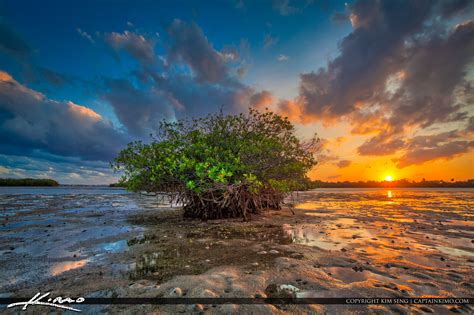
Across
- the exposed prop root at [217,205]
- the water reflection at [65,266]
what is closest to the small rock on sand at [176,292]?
the water reflection at [65,266]

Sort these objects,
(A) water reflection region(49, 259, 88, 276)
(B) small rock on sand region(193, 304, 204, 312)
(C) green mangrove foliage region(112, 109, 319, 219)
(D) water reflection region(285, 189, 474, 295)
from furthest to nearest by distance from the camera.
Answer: (C) green mangrove foliage region(112, 109, 319, 219) → (A) water reflection region(49, 259, 88, 276) → (D) water reflection region(285, 189, 474, 295) → (B) small rock on sand region(193, 304, 204, 312)

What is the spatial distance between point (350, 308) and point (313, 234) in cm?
613

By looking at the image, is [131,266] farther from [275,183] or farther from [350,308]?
[275,183]

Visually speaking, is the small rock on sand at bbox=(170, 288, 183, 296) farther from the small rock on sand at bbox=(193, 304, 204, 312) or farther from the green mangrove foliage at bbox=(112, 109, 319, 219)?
the green mangrove foliage at bbox=(112, 109, 319, 219)

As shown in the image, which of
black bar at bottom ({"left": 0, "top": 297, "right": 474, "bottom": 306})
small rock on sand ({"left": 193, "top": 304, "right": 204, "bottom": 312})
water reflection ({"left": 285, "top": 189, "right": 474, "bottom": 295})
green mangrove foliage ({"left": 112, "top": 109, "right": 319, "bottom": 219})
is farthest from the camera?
green mangrove foliage ({"left": 112, "top": 109, "right": 319, "bottom": 219})

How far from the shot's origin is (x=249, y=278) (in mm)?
4855

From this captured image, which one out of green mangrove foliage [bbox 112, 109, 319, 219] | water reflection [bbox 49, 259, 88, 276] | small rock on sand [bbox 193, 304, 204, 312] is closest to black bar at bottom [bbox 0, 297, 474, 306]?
small rock on sand [bbox 193, 304, 204, 312]

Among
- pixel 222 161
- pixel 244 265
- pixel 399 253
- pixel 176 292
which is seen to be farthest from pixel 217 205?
pixel 176 292

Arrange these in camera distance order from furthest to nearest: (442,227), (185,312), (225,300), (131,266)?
(442,227) < (131,266) < (225,300) < (185,312)

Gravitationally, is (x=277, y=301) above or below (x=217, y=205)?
below

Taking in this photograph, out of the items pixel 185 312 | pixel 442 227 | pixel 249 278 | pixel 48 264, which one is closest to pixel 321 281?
pixel 249 278

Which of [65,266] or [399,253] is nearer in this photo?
[65,266]

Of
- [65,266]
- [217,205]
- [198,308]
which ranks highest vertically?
[217,205]

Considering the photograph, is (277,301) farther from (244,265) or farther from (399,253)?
(399,253)
